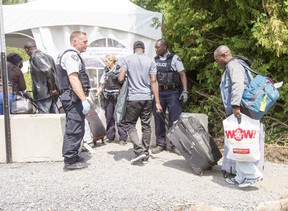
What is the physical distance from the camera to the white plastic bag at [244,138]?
4.36 metres

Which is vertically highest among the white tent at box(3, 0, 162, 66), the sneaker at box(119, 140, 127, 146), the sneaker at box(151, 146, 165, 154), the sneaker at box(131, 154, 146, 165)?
the white tent at box(3, 0, 162, 66)

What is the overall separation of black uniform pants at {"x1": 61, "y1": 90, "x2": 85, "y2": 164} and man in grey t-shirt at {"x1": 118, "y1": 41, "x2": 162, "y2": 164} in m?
0.78

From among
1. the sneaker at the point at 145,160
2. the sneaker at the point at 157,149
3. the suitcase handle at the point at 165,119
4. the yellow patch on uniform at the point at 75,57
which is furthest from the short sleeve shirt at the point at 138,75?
the sneaker at the point at 157,149

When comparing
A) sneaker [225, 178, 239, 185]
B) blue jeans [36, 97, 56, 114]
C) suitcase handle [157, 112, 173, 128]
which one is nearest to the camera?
sneaker [225, 178, 239, 185]

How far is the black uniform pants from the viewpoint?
16.8ft

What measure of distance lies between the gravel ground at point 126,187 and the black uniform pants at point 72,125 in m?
0.33

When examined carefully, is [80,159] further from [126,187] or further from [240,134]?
[240,134]

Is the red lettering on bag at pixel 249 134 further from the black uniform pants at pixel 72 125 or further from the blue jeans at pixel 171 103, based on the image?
the black uniform pants at pixel 72 125

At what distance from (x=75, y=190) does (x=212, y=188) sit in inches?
64.3

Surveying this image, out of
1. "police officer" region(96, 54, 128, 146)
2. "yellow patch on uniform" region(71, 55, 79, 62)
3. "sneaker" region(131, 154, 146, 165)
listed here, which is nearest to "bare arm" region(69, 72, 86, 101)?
"yellow patch on uniform" region(71, 55, 79, 62)

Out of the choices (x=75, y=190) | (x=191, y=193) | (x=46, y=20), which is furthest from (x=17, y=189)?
(x=46, y=20)

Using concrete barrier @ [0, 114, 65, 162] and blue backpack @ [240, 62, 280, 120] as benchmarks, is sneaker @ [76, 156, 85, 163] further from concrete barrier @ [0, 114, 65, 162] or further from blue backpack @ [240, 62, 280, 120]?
blue backpack @ [240, 62, 280, 120]

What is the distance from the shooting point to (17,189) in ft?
14.9

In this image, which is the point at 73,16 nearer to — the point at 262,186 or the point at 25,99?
the point at 25,99
